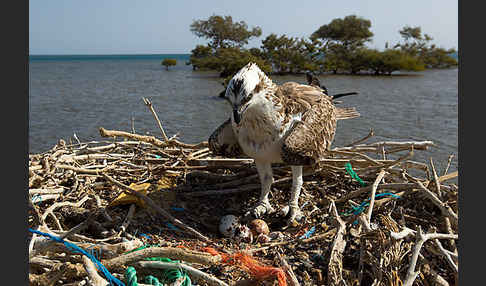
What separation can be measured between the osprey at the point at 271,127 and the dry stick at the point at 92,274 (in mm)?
1609

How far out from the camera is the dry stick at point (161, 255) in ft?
8.48

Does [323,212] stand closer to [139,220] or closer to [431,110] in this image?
[139,220]

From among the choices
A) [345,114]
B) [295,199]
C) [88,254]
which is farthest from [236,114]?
[345,114]

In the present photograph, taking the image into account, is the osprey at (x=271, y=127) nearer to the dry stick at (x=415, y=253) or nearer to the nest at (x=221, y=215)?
the nest at (x=221, y=215)

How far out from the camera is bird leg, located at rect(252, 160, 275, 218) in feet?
13.4

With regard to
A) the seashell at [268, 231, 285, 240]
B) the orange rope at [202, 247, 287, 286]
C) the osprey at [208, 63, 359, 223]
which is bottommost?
the seashell at [268, 231, 285, 240]

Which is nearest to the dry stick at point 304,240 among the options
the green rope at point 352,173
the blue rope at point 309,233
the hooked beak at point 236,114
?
the blue rope at point 309,233

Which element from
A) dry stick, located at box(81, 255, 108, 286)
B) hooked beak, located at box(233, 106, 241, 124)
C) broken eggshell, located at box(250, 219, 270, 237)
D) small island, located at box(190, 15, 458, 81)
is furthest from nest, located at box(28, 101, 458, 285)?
small island, located at box(190, 15, 458, 81)

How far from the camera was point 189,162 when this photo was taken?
5023 millimetres

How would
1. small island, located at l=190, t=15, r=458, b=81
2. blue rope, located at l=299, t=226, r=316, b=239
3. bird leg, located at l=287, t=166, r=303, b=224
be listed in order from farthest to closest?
1. small island, located at l=190, t=15, r=458, b=81
2. bird leg, located at l=287, t=166, r=303, b=224
3. blue rope, located at l=299, t=226, r=316, b=239

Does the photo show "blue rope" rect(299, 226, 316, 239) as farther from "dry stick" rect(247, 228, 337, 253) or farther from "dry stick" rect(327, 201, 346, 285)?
"dry stick" rect(327, 201, 346, 285)

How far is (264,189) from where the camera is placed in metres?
4.17

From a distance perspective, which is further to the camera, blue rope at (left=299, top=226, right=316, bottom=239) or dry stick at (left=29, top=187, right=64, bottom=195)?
dry stick at (left=29, top=187, right=64, bottom=195)

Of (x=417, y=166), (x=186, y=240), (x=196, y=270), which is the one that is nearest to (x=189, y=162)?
(x=186, y=240)
